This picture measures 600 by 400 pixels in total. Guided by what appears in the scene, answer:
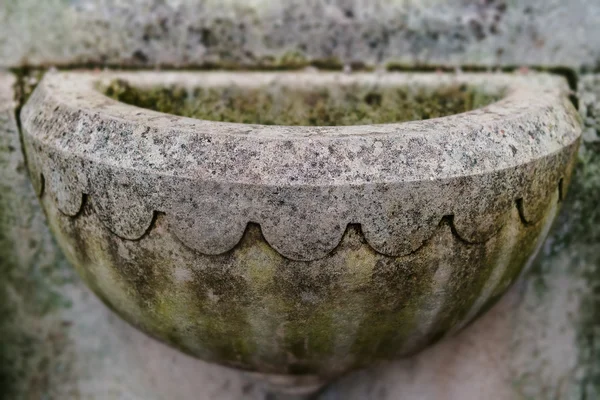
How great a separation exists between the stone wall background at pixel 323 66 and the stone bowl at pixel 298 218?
245 millimetres

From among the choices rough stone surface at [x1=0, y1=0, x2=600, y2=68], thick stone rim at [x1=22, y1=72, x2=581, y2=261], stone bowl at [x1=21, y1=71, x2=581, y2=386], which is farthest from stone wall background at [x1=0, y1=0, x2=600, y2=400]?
thick stone rim at [x1=22, y1=72, x2=581, y2=261]

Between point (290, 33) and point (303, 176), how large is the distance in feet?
1.71

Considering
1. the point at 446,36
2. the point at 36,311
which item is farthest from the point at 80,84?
the point at 446,36

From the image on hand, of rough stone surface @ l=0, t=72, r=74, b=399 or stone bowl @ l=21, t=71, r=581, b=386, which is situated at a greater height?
stone bowl @ l=21, t=71, r=581, b=386

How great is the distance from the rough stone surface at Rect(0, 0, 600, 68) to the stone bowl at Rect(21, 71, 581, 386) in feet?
0.79

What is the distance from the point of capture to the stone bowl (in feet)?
1.95

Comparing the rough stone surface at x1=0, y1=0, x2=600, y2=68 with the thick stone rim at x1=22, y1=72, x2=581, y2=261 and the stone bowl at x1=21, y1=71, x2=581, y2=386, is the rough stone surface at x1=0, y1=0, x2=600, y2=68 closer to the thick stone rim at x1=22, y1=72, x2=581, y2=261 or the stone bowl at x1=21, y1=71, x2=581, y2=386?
the stone bowl at x1=21, y1=71, x2=581, y2=386

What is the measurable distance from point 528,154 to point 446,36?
1.38 ft

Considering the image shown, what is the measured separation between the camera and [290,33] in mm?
1024

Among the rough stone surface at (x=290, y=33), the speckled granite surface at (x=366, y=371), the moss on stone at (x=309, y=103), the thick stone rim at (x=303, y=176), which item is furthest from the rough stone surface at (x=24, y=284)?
the thick stone rim at (x=303, y=176)

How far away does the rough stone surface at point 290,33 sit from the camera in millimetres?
992

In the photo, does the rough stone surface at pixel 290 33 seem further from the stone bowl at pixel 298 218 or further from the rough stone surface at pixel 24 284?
the stone bowl at pixel 298 218

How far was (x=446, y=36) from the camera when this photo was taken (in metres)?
1.01

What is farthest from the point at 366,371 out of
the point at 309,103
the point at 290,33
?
the point at 290,33
